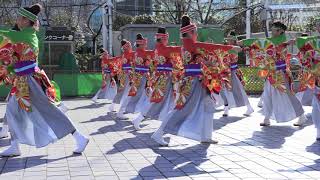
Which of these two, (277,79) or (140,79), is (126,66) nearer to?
(140,79)

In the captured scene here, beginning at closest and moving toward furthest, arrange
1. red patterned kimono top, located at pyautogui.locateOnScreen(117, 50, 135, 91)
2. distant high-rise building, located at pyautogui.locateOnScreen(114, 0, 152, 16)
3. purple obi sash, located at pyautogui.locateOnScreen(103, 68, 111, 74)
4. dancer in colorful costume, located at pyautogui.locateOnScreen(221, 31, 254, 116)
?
dancer in colorful costume, located at pyautogui.locateOnScreen(221, 31, 254, 116) → red patterned kimono top, located at pyautogui.locateOnScreen(117, 50, 135, 91) → purple obi sash, located at pyautogui.locateOnScreen(103, 68, 111, 74) → distant high-rise building, located at pyautogui.locateOnScreen(114, 0, 152, 16)

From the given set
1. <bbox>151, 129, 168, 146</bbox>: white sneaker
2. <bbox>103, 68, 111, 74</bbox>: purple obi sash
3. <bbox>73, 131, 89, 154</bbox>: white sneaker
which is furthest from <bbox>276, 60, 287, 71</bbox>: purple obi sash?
<bbox>103, 68, 111, 74</bbox>: purple obi sash

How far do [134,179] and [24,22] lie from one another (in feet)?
9.24

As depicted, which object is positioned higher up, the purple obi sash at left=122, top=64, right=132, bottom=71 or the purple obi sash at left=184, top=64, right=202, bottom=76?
the purple obi sash at left=184, top=64, right=202, bottom=76

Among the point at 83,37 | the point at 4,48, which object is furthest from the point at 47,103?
the point at 83,37

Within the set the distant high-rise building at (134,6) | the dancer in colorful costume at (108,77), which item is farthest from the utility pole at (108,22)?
the distant high-rise building at (134,6)

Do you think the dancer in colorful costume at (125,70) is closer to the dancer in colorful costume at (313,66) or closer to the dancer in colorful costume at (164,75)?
the dancer in colorful costume at (164,75)

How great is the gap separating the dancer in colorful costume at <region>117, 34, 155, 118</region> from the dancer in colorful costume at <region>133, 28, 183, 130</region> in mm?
1294

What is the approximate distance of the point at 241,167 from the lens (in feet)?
21.2

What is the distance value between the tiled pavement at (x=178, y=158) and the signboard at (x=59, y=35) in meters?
20.6

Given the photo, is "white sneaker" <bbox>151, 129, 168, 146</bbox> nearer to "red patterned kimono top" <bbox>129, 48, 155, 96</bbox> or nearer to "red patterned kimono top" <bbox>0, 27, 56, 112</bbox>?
"red patterned kimono top" <bbox>0, 27, 56, 112</bbox>

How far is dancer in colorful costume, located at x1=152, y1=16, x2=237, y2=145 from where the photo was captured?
7.89 m

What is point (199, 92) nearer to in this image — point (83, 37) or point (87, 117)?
point (87, 117)

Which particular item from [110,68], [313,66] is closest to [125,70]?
[110,68]
